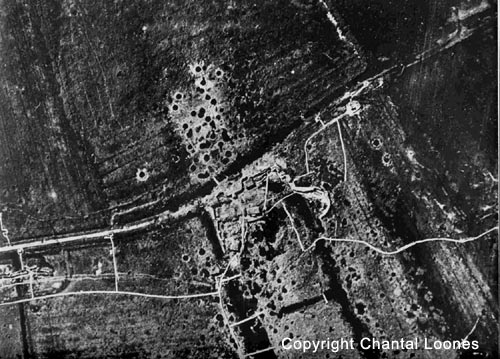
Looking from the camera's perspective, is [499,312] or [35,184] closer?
[499,312]

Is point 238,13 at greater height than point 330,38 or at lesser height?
greater

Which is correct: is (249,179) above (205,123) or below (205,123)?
below

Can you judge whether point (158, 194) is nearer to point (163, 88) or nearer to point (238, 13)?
point (163, 88)

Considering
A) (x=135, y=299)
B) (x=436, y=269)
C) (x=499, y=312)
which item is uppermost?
(x=135, y=299)

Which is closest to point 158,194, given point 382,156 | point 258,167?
point 258,167
